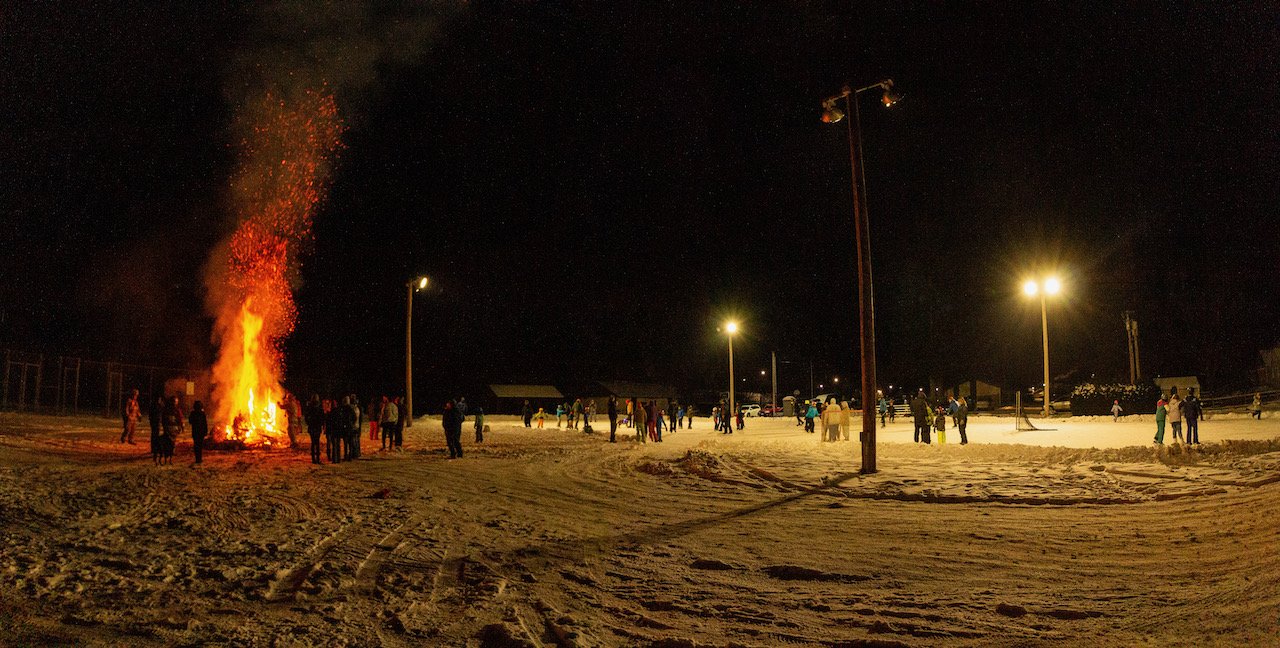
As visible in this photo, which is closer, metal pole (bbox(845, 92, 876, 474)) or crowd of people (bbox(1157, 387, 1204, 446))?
metal pole (bbox(845, 92, 876, 474))

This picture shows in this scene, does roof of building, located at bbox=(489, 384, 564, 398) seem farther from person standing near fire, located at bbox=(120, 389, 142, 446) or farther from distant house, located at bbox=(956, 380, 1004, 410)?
person standing near fire, located at bbox=(120, 389, 142, 446)

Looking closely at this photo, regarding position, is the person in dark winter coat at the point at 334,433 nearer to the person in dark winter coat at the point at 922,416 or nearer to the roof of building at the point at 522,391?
the person in dark winter coat at the point at 922,416

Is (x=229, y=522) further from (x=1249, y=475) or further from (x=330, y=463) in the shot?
(x=1249, y=475)

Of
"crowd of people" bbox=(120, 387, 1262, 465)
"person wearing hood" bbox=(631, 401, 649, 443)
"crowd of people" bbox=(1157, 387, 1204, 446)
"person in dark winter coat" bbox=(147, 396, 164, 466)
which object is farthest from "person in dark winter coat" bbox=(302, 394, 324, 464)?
"crowd of people" bbox=(1157, 387, 1204, 446)

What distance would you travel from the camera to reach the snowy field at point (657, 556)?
17.6 feet

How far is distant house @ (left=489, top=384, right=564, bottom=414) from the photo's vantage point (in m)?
65.4

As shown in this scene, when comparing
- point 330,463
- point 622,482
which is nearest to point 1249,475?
point 622,482

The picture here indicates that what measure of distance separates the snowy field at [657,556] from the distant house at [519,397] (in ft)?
165

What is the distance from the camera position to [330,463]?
57.7 feet

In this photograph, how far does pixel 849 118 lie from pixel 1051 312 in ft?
239

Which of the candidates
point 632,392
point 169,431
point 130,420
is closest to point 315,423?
point 169,431

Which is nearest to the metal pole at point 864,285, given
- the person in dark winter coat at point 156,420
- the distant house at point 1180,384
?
the person in dark winter coat at point 156,420

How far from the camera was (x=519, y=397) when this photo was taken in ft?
217

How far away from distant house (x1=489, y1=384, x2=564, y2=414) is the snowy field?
50.3 m
